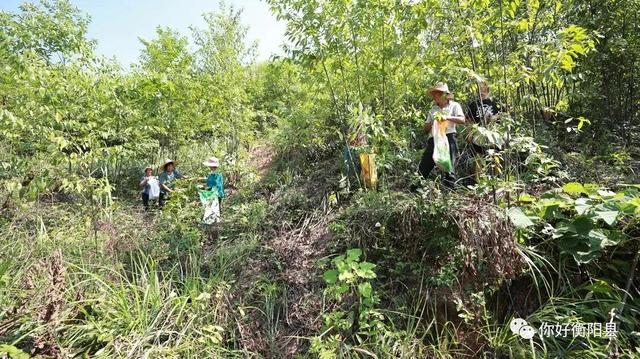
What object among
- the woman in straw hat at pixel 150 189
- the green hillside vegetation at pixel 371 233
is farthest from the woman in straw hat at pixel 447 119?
the woman in straw hat at pixel 150 189

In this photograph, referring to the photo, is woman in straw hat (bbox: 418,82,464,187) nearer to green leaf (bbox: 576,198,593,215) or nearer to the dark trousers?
the dark trousers

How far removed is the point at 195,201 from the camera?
6.04m

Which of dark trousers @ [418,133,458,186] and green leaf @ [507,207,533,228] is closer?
green leaf @ [507,207,533,228]

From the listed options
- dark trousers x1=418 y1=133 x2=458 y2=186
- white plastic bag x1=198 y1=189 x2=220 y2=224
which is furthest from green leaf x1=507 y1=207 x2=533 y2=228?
white plastic bag x1=198 y1=189 x2=220 y2=224

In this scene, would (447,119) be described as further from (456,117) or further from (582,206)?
(582,206)

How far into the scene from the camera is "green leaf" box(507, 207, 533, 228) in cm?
260

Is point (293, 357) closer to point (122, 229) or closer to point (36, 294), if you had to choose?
point (36, 294)

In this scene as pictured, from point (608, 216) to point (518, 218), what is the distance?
52 centimetres

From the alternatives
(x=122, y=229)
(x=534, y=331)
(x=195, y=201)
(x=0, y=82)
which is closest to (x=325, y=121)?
(x=195, y=201)

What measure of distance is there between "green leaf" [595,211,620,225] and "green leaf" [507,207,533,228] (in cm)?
41

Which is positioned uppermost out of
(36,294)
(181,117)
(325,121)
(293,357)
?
(181,117)

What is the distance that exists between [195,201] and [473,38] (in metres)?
4.79

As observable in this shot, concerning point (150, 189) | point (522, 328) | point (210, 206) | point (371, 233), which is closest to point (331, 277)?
point (371, 233)

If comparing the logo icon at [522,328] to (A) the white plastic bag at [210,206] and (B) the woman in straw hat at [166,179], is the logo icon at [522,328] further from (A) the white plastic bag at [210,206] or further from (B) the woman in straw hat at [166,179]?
(B) the woman in straw hat at [166,179]
